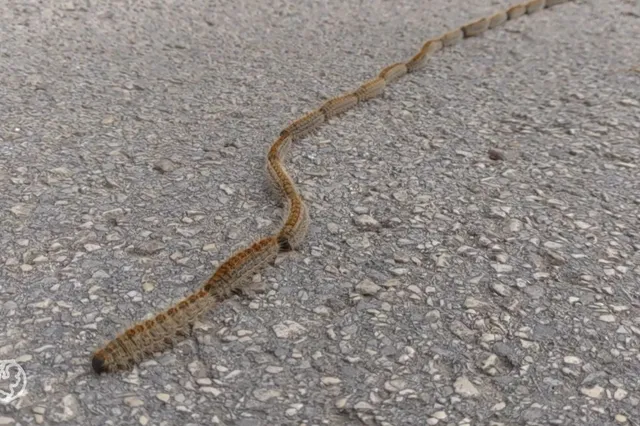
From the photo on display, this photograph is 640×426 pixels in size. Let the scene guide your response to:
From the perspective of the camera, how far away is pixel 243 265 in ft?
11.1

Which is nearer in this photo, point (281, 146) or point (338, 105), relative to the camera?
point (281, 146)

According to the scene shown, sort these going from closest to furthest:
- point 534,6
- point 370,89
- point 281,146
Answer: point 281,146
point 370,89
point 534,6

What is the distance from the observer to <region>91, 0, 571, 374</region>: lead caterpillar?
2.89 m

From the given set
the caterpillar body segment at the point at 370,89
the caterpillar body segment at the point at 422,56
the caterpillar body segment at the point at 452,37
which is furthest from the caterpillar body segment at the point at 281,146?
the caterpillar body segment at the point at 452,37

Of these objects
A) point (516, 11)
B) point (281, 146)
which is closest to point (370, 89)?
point (281, 146)

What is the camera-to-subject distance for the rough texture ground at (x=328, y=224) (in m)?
2.82

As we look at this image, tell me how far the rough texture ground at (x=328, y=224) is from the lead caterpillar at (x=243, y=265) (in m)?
0.07

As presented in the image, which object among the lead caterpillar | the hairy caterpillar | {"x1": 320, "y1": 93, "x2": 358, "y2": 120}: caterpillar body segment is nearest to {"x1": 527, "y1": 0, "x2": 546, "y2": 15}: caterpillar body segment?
the lead caterpillar

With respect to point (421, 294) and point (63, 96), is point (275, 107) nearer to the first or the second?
point (63, 96)

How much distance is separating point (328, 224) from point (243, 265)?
67 centimetres

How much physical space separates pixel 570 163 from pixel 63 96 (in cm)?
324

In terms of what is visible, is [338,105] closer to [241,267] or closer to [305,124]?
[305,124]

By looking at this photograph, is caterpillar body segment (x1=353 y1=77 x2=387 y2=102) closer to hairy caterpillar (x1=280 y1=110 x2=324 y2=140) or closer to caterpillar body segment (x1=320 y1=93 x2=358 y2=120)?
caterpillar body segment (x1=320 y1=93 x2=358 y2=120)

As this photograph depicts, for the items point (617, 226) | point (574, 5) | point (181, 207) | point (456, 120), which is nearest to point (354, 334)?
point (181, 207)
